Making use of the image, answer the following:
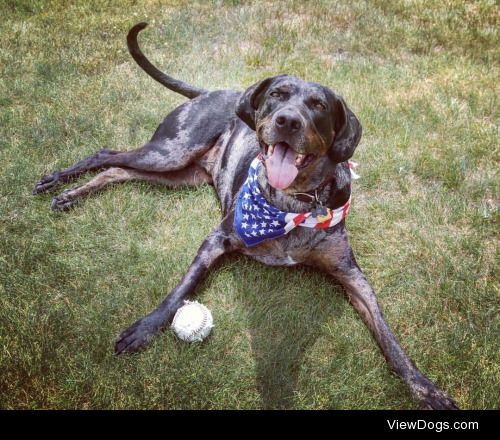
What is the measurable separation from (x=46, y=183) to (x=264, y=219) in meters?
2.20

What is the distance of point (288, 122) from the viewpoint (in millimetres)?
2838

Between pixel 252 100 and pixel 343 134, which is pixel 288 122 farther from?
pixel 252 100

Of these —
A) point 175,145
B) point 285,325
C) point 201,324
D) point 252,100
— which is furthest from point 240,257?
point 175,145

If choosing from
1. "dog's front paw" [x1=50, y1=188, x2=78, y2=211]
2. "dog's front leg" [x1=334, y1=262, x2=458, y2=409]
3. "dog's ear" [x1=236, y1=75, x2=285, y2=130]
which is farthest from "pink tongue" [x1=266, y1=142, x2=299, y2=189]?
"dog's front paw" [x1=50, y1=188, x2=78, y2=211]

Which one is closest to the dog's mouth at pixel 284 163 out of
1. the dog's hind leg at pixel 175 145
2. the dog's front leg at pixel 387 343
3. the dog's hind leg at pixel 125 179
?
the dog's front leg at pixel 387 343

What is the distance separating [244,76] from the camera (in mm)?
6180

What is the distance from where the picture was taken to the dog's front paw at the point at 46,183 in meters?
4.15

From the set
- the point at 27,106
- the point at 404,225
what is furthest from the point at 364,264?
the point at 27,106

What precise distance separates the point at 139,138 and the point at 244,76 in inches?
76.3

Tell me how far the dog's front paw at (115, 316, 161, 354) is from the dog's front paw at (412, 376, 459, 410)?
1.64m

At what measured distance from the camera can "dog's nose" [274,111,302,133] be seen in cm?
282

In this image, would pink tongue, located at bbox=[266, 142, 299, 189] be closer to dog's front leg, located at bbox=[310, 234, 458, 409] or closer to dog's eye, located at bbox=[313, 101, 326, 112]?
dog's eye, located at bbox=[313, 101, 326, 112]
